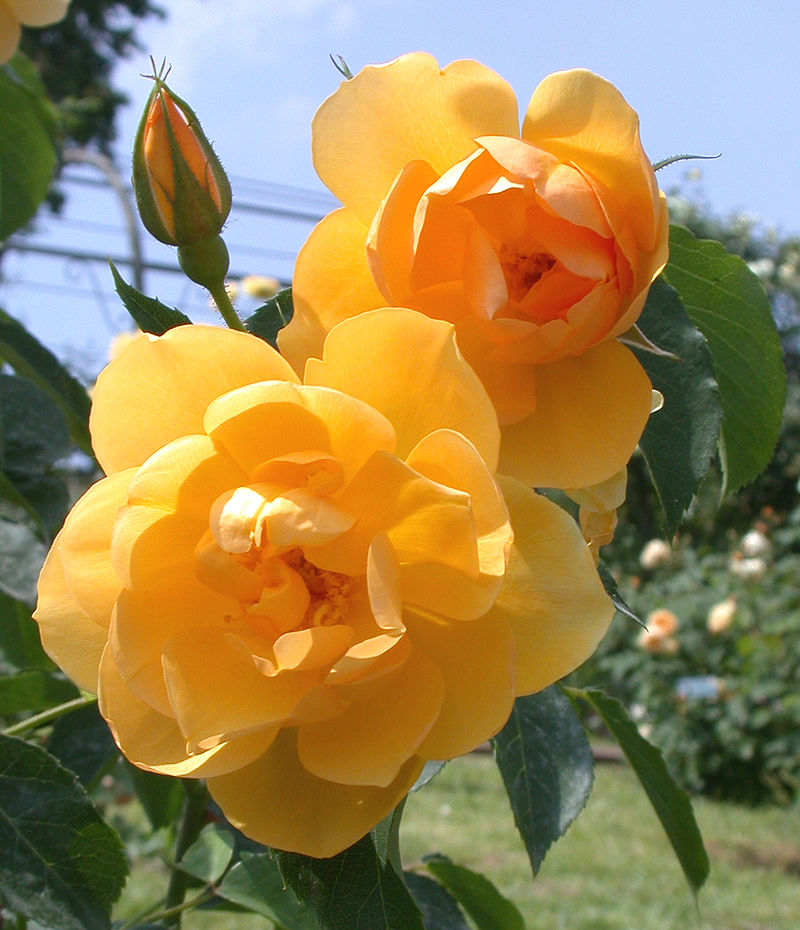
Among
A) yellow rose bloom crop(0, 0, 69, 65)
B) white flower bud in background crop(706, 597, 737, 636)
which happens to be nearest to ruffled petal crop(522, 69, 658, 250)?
yellow rose bloom crop(0, 0, 69, 65)

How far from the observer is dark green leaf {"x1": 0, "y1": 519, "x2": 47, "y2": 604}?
→ 948mm

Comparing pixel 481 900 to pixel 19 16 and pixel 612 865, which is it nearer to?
pixel 19 16

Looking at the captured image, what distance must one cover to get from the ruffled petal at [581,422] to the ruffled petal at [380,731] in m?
0.12

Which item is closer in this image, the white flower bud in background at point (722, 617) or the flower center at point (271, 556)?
the flower center at point (271, 556)

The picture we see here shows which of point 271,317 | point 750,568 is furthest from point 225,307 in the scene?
point 750,568

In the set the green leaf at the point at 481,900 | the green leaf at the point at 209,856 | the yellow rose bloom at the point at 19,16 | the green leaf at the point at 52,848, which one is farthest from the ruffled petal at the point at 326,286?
the yellow rose bloom at the point at 19,16

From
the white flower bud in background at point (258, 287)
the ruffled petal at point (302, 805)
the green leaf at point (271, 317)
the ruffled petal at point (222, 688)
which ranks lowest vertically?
the white flower bud in background at point (258, 287)

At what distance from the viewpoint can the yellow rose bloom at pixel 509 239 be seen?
516 millimetres

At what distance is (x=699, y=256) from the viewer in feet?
2.15

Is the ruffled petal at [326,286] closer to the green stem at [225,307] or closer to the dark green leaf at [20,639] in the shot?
the green stem at [225,307]

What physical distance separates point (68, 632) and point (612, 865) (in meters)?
3.87

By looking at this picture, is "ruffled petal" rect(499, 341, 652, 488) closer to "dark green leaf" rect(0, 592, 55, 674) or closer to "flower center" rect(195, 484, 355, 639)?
"flower center" rect(195, 484, 355, 639)

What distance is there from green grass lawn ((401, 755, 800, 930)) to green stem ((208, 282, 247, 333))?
2.59 m

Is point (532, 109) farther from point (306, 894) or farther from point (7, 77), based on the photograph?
point (7, 77)
